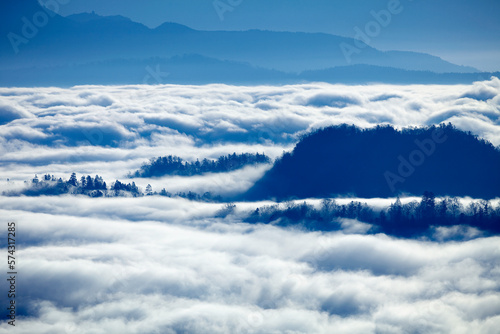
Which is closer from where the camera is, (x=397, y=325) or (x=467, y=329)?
(x=467, y=329)

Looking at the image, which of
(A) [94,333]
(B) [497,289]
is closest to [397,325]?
(B) [497,289]

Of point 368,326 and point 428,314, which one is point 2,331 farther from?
point 428,314

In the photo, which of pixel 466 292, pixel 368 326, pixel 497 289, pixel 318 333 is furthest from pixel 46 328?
pixel 497 289

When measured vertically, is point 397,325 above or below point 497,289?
below

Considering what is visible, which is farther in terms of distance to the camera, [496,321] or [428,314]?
[428,314]

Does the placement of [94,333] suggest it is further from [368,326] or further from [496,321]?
[496,321]

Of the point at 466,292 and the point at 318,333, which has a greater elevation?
the point at 466,292

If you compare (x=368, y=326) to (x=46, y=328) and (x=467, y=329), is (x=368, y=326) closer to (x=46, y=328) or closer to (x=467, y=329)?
(x=467, y=329)

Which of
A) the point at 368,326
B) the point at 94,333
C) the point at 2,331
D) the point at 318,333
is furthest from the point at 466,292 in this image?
the point at 2,331
